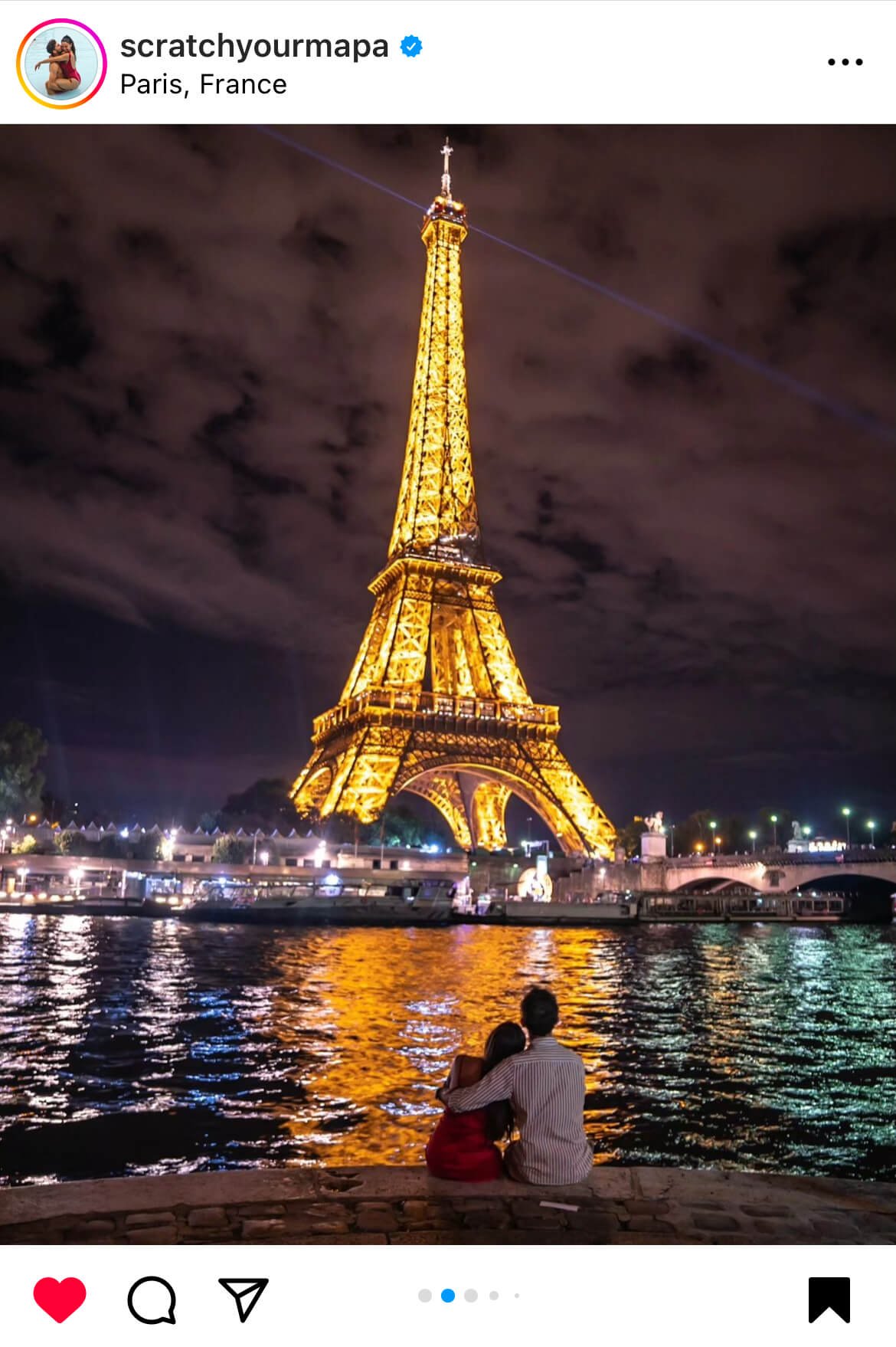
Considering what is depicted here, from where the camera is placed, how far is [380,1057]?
1377cm

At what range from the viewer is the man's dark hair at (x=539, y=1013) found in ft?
18.1

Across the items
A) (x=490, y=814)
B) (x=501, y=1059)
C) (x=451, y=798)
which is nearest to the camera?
(x=501, y=1059)

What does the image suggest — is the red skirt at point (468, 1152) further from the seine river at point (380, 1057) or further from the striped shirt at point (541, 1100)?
the seine river at point (380, 1057)

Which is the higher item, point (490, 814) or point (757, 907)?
point (490, 814)

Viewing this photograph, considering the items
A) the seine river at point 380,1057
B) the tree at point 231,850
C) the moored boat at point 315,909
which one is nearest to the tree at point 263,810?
the tree at point 231,850

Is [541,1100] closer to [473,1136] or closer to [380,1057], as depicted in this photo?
[473,1136]

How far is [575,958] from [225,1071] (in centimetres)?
2153

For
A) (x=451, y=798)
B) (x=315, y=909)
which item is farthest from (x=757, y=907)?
(x=315, y=909)

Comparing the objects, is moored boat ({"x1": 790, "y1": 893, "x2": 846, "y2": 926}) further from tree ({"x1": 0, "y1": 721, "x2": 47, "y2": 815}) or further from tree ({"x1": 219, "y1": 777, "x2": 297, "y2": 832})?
tree ({"x1": 0, "y1": 721, "x2": 47, "y2": 815})
